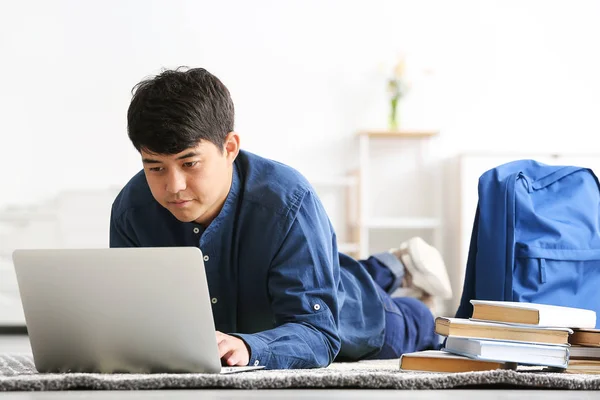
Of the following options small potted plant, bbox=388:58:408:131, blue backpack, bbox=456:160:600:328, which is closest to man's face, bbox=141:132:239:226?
blue backpack, bbox=456:160:600:328

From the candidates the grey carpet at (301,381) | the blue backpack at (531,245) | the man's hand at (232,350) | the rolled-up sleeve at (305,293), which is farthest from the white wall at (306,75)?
the grey carpet at (301,381)

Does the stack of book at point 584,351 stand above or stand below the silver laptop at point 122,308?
below

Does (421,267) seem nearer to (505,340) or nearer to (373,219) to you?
(505,340)

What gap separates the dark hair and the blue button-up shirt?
5.7 inches

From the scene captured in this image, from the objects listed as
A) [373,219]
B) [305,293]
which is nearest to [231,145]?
[305,293]

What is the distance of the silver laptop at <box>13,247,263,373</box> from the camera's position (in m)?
1.21

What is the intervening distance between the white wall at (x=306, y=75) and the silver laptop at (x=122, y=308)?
3.21 metres

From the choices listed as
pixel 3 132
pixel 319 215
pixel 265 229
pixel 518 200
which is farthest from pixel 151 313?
pixel 3 132

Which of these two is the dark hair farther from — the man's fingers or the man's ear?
the man's fingers

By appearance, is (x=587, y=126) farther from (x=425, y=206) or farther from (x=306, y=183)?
(x=306, y=183)

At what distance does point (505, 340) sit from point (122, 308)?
57 cm

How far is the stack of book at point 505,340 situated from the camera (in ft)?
4.40

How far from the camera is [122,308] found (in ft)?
4.10

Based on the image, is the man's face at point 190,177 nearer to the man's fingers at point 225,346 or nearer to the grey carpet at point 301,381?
the man's fingers at point 225,346
